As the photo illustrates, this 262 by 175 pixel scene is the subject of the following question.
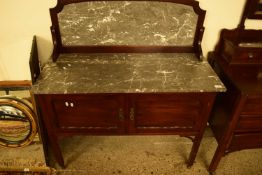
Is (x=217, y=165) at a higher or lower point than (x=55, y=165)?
higher

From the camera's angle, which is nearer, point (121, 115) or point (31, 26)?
point (121, 115)

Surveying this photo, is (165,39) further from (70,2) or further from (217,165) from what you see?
(217,165)

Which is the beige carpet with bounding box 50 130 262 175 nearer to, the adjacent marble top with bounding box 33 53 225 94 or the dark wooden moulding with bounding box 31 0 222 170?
the dark wooden moulding with bounding box 31 0 222 170

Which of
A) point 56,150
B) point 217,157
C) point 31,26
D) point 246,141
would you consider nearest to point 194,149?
point 217,157

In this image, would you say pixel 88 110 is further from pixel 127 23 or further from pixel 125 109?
pixel 127 23

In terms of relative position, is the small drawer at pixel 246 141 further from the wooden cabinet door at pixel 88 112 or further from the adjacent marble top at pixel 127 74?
the wooden cabinet door at pixel 88 112

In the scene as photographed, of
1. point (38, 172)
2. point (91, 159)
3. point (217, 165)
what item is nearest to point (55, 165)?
point (38, 172)

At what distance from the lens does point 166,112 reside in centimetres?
136

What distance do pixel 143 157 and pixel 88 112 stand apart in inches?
29.4

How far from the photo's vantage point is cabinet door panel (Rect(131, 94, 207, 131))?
1280mm

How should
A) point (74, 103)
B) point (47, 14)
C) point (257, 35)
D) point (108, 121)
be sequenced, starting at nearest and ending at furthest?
point (74, 103) < point (108, 121) < point (47, 14) < point (257, 35)

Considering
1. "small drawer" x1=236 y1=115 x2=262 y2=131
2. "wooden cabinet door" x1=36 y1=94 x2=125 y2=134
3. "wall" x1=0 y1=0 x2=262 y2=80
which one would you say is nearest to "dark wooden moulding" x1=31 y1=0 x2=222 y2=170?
"wooden cabinet door" x1=36 y1=94 x2=125 y2=134

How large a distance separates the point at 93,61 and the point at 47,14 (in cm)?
44

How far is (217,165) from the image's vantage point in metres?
1.68
